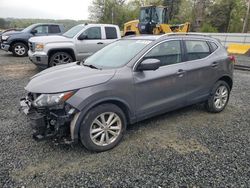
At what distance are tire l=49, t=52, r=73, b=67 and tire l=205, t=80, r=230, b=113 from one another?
5.37 m

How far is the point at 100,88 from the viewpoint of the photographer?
3014 millimetres

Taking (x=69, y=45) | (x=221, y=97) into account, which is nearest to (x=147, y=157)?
(x=221, y=97)

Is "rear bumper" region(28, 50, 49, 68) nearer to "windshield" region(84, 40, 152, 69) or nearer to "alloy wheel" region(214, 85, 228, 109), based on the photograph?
"windshield" region(84, 40, 152, 69)

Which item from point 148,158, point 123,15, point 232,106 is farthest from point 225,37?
point 123,15

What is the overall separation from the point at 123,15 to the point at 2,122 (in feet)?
145

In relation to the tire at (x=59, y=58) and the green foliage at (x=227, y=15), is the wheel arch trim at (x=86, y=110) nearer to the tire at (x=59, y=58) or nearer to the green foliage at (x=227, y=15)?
the tire at (x=59, y=58)

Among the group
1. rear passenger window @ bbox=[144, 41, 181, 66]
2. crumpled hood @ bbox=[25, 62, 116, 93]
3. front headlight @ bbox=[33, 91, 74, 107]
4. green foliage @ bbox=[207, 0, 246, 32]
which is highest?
green foliage @ bbox=[207, 0, 246, 32]

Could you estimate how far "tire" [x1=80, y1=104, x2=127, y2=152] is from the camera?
2986 mm

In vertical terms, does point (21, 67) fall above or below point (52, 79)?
below

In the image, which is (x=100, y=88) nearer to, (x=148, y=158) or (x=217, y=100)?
(x=148, y=158)

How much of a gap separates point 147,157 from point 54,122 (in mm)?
1350

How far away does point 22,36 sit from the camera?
1171cm

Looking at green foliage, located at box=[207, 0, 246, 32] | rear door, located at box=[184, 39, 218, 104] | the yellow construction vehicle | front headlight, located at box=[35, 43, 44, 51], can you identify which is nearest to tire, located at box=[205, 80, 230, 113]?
rear door, located at box=[184, 39, 218, 104]

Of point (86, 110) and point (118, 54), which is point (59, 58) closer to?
point (118, 54)
